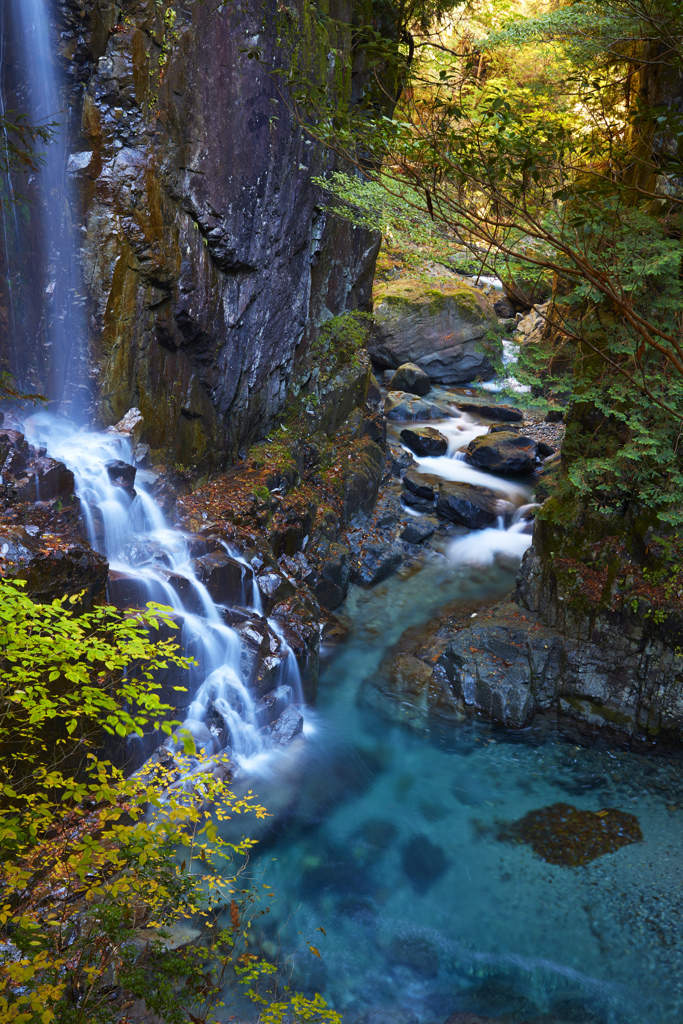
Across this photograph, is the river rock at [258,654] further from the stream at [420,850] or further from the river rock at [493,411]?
the river rock at [493,411]

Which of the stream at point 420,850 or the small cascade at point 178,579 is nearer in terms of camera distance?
the stream at point 420,850

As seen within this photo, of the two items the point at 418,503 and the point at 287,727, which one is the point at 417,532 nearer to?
the point at 418,503

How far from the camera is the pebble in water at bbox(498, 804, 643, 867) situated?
6.74 metres

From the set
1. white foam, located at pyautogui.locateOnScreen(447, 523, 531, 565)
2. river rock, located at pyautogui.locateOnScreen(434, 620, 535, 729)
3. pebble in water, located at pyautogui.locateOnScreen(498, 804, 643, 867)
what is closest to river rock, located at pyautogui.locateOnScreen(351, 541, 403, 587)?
white foam, located at pyautogui.locateOnScreen(447, 523, 531, 565)

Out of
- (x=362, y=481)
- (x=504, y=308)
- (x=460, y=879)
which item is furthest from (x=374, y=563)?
(x=504, y=308)

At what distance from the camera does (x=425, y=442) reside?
15.9m

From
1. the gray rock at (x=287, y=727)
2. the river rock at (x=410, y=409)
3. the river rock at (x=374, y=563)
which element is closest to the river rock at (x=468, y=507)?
the river rock at (x=374, y=563)

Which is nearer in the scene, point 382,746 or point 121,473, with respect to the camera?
point 121,473

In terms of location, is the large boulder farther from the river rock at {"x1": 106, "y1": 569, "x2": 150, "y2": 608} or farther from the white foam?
the river rock at {"x1": 106, "y1": 569, "x2": 150, "y2": 608}

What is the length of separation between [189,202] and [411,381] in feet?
36.4

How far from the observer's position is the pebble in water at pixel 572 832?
6.74 metres

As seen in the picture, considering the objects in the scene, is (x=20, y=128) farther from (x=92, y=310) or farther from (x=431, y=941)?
(x=431, y=941)

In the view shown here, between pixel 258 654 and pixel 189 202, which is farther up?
pixel 189 202

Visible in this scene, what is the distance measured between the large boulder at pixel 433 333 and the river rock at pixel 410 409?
239cm
